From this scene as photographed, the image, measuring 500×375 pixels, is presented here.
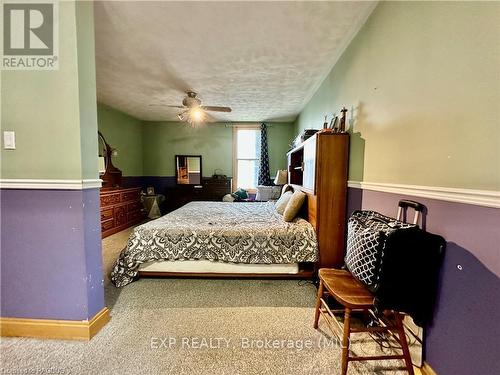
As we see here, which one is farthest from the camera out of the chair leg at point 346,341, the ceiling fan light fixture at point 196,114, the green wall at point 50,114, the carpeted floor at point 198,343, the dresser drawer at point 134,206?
the dresser drawer at point 134,206

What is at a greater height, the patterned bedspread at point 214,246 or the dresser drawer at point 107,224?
the patterned bedspread at point 214,246

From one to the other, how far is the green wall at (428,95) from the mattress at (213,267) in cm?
117

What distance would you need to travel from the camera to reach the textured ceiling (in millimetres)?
1800

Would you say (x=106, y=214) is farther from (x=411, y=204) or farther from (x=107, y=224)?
(x=411, y=204)

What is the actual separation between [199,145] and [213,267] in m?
4.01

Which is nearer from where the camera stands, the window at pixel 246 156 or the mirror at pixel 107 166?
the mirror at pixel 107 166

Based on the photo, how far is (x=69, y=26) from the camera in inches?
56.1

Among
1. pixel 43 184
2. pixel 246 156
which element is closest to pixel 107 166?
pixel 246 156

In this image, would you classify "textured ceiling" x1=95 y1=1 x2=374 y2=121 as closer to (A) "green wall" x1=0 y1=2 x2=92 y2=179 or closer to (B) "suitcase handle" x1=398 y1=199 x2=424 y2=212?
(A) "green wall" x1=0 y1=2 x2=92 y2=179

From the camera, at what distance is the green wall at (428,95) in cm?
93

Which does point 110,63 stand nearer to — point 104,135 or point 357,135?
point 104,135

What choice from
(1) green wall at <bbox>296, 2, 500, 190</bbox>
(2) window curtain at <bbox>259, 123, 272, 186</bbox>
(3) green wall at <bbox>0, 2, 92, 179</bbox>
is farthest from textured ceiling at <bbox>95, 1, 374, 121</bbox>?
(2) window curtain at <bbox>259, 123, 272, 186</bbox>

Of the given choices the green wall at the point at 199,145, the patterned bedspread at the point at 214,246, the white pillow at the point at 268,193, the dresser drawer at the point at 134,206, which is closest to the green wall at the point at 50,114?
the patterned bedspread at the point at 214,246

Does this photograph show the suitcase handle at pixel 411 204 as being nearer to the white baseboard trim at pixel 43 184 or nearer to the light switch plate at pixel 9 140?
the white baseboard trim at pixel 43 184
